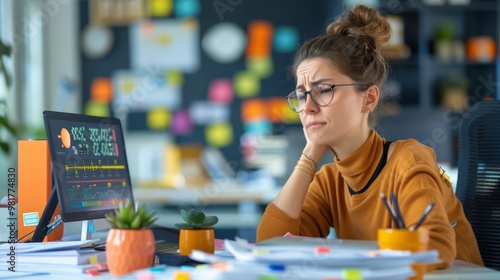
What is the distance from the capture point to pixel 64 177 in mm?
1740

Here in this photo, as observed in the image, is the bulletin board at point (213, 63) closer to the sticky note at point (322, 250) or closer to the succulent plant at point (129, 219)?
the succulent plant at point (129, 219)

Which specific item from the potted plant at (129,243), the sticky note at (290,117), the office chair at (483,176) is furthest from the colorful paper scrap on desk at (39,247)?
the sticky note at (290,117)

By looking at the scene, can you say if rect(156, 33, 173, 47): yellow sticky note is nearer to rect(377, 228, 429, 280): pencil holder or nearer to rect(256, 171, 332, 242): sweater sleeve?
rect(256, 171, 332, 242): sweater sleeve

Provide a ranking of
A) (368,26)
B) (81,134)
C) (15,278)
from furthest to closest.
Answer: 1. (368,26)
2. (81,134)
3. (15,278)

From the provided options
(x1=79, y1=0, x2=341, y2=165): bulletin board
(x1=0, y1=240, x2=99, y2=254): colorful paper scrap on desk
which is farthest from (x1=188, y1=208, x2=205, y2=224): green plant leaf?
(x1=79, y1=0, x2=341, y2=165): bulletin board

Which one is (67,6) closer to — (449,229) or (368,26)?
(368,26)

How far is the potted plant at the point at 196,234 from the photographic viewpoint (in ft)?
5.12

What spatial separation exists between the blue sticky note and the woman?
4709mm

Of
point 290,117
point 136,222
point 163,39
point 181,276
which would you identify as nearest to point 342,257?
point 181,276

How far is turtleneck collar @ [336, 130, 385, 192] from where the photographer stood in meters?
1.92

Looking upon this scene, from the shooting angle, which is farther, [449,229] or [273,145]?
[273,145]

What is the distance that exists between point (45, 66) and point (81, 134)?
491 centimetres

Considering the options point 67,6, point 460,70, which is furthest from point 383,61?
point 67,6

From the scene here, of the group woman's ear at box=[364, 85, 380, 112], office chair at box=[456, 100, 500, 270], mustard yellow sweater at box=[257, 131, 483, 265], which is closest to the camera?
mustard yellow sweater at box=[257, 131, 483, 265]
